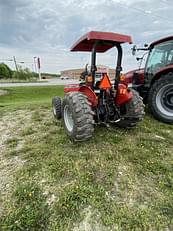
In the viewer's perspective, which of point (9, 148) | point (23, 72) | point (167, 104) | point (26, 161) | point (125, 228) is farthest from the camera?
point (23, 72)

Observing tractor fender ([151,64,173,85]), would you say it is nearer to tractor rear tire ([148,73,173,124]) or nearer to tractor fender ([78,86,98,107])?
tractor rear tire ([148,73,173,124])

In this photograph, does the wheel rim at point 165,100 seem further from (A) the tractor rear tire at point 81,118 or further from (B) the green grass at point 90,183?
(A) the tractor rear tire at point 81,118

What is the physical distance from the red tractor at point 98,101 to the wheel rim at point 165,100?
113 cm

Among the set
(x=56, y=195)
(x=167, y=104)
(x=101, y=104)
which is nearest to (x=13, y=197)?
(x=56, y=195)

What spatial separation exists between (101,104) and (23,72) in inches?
1667

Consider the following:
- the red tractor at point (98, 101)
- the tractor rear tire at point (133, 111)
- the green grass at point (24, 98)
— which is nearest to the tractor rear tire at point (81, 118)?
the red tractor at point (98, 101)

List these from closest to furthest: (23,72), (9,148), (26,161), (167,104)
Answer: (26,161) → (9,148) → (167,104) → (23,72)

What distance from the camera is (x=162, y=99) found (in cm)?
434

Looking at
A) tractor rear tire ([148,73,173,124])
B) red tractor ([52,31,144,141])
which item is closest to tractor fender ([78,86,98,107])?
red tractor ([52,31,144,141])

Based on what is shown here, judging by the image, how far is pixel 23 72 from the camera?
4156 cm

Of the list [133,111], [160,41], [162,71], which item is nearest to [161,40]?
[160,41]

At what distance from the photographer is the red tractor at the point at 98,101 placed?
2717 millimetres

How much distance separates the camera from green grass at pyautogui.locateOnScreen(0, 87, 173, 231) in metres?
1.63

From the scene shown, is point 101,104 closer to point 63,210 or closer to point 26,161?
point 26,161
